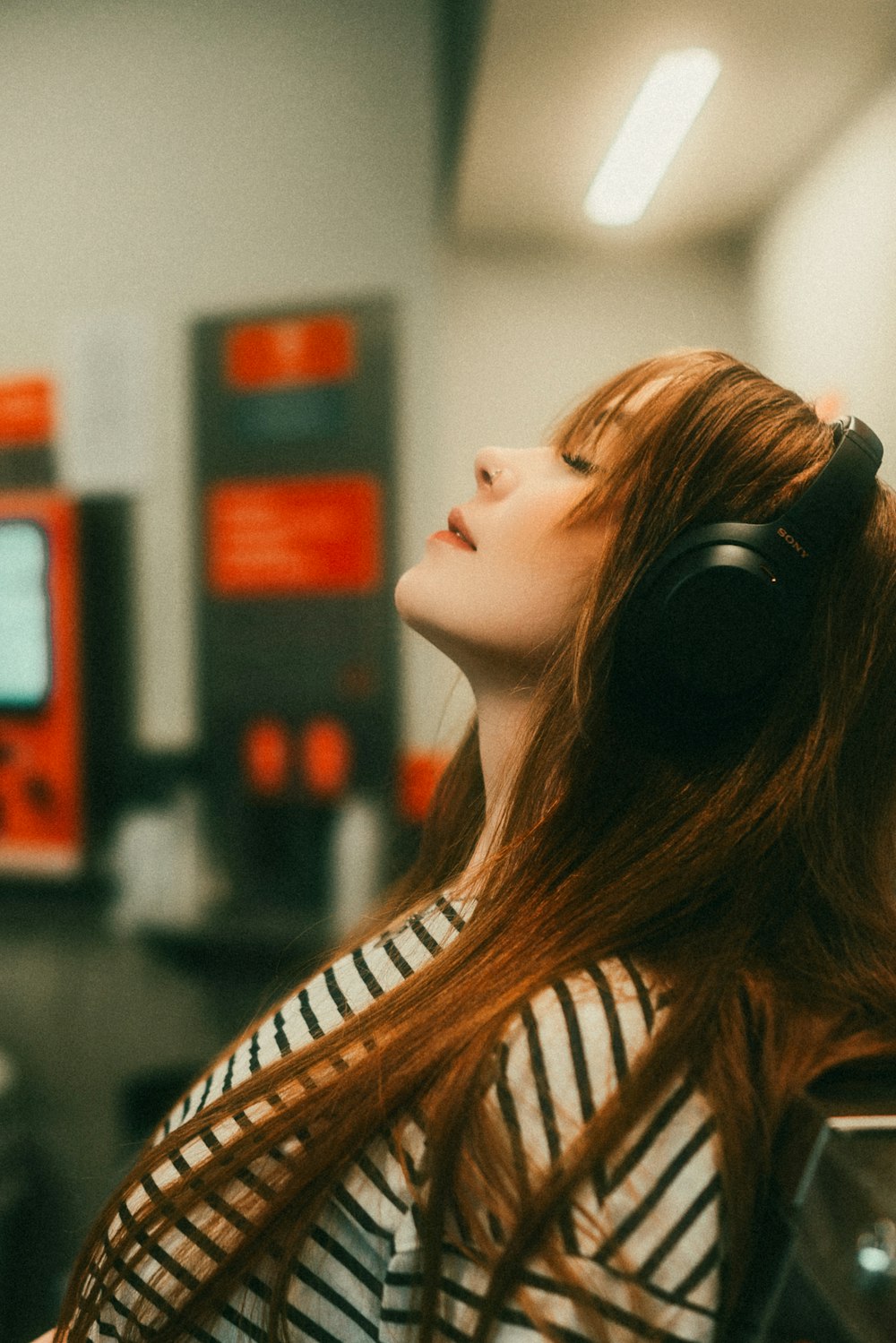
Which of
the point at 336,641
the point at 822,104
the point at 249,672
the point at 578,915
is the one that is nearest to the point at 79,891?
the point at 249,672

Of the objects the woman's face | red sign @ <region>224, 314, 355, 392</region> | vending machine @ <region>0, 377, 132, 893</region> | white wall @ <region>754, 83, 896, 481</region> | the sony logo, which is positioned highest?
white wall @ <region>754, 83, 896, 481</region>

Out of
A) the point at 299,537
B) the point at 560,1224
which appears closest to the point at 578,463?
the point at 560,1224

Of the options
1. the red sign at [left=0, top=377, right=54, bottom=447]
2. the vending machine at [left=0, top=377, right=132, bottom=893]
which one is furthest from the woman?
the red sign at [left=0, top=377, right=54, bottom=447]

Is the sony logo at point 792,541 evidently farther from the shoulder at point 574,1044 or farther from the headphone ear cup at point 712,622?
the shoulder at point 574,1044

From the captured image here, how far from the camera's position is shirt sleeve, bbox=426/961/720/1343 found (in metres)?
0.43

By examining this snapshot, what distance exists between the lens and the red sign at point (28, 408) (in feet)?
4.93

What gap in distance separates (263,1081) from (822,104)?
3.48ft

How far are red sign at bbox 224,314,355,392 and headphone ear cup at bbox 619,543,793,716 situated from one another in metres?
0.89

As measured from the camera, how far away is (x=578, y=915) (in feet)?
1.81


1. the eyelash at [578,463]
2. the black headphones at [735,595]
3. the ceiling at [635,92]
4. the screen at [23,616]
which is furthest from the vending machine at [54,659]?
the black headphones at [735,595]

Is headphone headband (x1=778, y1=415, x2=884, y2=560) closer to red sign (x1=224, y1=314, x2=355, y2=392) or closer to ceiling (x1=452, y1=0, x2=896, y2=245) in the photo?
ceiling (x1=452, y1=0, x2=896, y2=245)

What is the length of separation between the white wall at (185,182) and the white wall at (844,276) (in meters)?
0.48

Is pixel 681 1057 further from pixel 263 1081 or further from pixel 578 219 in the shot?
pixel 578 219

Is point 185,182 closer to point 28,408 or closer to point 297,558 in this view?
point 28,408
